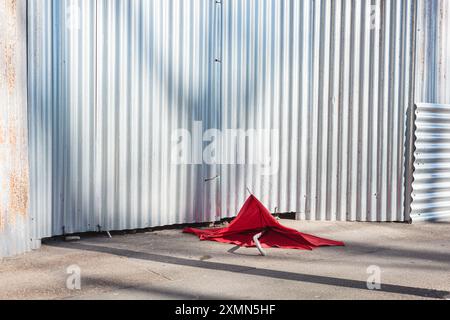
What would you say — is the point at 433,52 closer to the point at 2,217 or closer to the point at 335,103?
the point at 335,103

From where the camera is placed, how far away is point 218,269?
6.50 meters

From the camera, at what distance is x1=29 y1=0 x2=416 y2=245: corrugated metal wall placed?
754 cm

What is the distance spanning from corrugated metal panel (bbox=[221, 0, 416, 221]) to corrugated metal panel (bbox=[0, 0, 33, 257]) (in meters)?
3.50

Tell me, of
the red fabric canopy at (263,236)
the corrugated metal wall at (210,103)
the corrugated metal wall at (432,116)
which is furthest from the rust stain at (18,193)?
the corrugated metal wall at (432,116)

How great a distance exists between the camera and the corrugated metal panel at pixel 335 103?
9539 mm

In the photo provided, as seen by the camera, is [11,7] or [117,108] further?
[117,108]

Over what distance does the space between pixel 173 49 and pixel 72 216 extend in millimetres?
2587

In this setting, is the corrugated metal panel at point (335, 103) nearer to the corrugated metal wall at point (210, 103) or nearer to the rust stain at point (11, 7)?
the corrugated metal wall at point (210, 103)

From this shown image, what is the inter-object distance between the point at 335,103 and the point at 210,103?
6.82ft

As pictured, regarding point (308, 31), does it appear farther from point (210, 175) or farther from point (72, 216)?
point (72, 216)

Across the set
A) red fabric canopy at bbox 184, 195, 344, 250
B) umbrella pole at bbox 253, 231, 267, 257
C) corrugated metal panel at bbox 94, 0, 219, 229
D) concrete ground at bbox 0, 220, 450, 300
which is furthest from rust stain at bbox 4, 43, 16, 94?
umbrella pole at bbox 253, 231, 267, 257

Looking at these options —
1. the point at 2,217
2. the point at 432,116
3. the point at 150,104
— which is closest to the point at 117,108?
the point at 150,104
